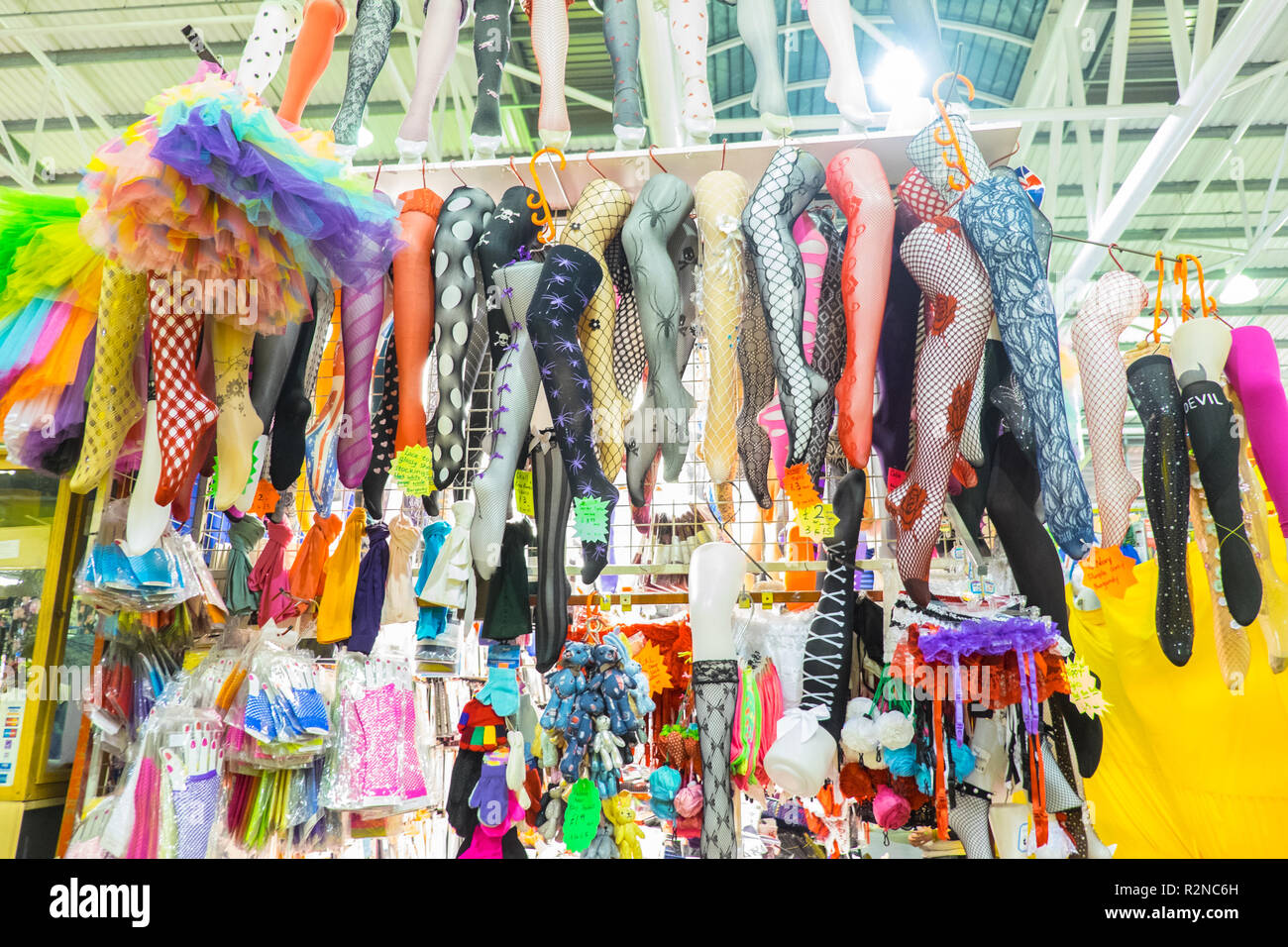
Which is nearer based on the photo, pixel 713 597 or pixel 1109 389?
pixel 1109 389

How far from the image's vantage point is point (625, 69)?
6.71 ft

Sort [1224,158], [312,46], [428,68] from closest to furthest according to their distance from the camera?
1. [312,46]
2. [428,68]
3. [1224,158]

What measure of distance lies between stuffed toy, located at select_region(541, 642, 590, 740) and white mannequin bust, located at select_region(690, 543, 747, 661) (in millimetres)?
414

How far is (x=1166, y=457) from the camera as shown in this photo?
5.46ft

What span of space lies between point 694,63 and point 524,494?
1.08 meters

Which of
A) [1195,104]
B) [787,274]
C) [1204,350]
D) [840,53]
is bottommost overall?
[1204,350]

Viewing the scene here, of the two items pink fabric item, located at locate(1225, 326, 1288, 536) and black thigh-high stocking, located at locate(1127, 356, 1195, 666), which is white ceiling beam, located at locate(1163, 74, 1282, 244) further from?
black thigh-high stocking, located at locate(1127, 356, 1195, 666)

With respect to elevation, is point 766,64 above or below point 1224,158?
below

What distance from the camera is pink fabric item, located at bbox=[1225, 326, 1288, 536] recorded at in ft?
5.45

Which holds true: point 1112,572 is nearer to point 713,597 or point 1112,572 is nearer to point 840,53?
point 713,597

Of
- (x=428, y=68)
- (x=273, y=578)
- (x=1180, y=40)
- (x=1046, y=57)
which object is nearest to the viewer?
(x=428, y=68)

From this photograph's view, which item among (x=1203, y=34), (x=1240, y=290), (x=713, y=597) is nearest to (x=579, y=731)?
(x=713, y=597)
